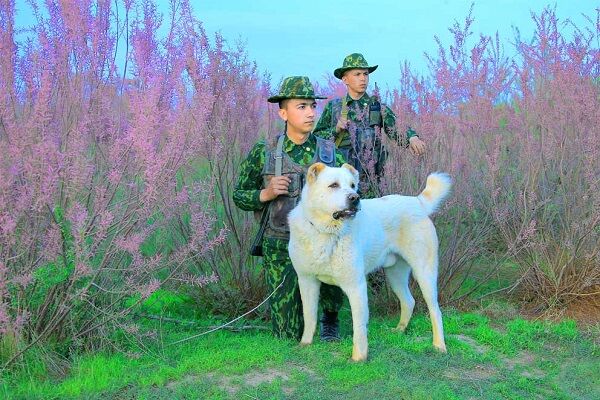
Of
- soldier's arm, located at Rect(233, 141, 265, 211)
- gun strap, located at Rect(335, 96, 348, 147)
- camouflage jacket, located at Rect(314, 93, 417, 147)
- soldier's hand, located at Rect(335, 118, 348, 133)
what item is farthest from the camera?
gun strap, located at Rect(335, 96, 348, 147)

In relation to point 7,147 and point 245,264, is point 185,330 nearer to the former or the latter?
point 245,264

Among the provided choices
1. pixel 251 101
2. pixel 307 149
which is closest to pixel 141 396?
pixel 307 149

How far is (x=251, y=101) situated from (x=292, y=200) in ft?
3.79

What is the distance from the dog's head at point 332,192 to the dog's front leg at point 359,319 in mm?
451

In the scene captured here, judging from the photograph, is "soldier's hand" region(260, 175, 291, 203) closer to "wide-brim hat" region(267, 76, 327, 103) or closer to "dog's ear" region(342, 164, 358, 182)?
"dog's ear" region(342, 164, 358, 182)

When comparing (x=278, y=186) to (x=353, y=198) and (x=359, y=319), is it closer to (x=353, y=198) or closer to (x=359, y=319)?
(x=353, y=198)

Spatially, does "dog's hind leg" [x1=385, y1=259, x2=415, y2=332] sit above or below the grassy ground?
above

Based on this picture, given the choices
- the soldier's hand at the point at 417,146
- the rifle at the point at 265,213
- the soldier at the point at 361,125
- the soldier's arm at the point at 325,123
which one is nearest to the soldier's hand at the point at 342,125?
the soldier at the point at 361,125

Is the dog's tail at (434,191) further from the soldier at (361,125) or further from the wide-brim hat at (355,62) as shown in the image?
the wide-brim hat at (355,62)

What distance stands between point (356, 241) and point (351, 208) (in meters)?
0.34

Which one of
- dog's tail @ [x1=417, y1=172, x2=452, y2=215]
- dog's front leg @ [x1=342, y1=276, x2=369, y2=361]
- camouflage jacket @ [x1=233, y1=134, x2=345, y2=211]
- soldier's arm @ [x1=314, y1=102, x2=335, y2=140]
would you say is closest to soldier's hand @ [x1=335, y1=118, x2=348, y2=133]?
soldier's arm @ [x1=314, y1=102, x2=335, y2=140]

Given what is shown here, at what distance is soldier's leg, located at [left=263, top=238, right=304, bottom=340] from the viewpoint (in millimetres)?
4719

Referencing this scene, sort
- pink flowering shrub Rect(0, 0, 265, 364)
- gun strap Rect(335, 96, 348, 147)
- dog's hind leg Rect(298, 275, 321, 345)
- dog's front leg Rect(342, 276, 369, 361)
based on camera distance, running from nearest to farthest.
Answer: pink flowering shrub Rect(0, 0, 265, 364)
dog's front leg Rect(342, 276, 369, 361)
dog's hind leg Rect(298, 275, 321, 345)
gun strap Rect(335, 96, 348, 147)

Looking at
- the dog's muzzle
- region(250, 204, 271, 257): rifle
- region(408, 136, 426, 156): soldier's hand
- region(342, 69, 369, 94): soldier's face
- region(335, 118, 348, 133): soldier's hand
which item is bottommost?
region(250, 204, 271, 257): rifle
